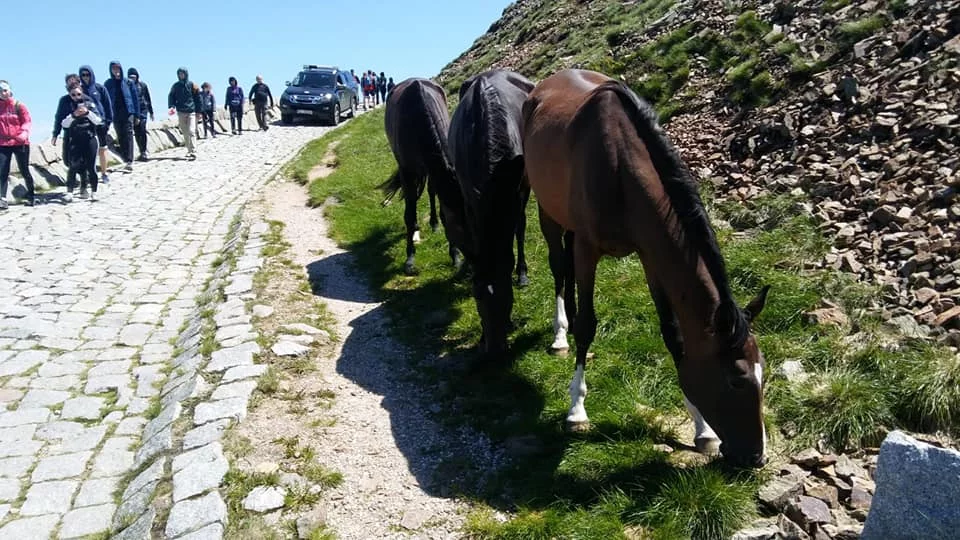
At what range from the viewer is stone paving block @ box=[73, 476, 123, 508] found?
4.78 meters

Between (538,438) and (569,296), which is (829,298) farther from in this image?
(538,438)

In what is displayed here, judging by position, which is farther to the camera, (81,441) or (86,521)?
(81,441)

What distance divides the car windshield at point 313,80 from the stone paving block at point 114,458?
89.7 ft

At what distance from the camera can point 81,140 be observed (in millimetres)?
14312

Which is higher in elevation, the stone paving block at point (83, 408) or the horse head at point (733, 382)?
the horse head at point (733, 382)

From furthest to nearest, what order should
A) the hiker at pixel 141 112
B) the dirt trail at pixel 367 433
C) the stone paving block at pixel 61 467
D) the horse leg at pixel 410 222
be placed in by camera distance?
the hiker at pixel 141 112, the horse leg at pixel 410 222, the stone paving block at pixel 61 467, the dirt trail at pixel 367 433

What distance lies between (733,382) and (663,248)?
0.88 metres

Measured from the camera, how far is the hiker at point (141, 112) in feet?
61.5

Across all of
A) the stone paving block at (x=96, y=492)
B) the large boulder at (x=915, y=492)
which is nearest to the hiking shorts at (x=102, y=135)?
the stone paving block at (x=96, y=492)

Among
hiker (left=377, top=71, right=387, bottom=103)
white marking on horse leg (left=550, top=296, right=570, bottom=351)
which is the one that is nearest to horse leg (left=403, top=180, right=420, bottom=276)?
white marking on horse leg (left=550, top=296, right=570, bottom=351)

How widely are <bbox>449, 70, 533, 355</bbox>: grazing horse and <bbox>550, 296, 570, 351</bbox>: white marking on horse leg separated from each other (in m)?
0.54

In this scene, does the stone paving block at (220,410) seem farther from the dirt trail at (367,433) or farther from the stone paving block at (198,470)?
the stone paving block at (198,470)

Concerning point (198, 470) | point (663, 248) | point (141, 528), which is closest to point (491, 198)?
point (663, 248)

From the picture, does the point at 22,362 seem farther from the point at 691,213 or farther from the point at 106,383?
the point at 691,213
